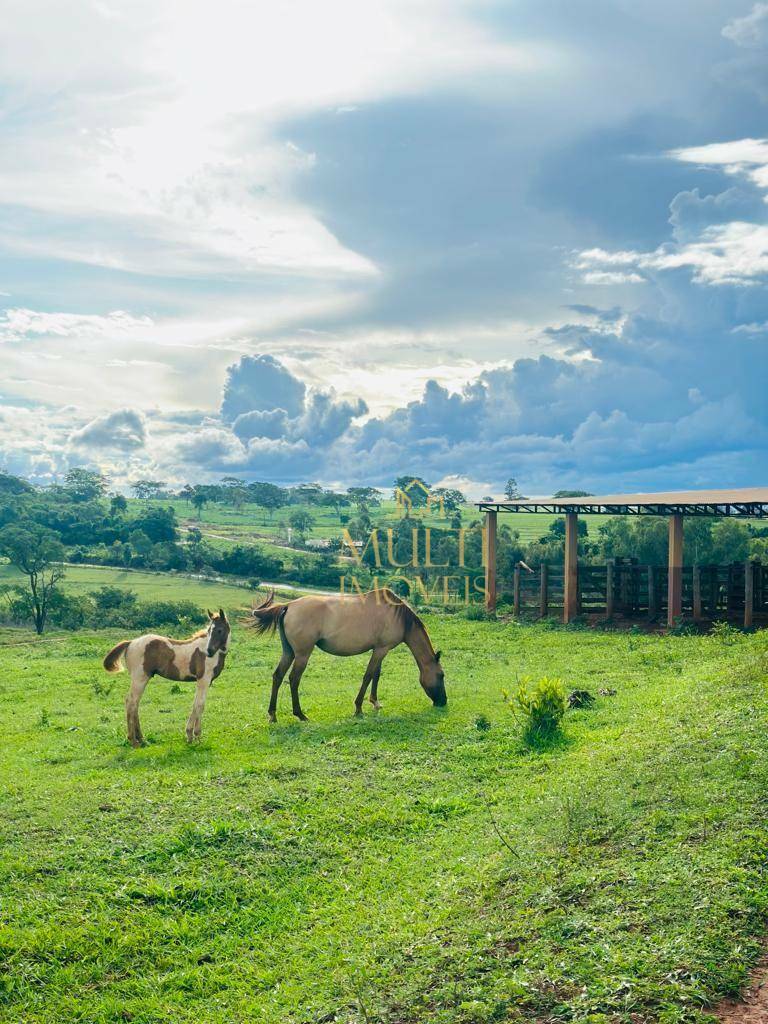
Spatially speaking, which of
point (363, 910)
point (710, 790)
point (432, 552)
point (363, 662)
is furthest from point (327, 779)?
point (432, 552)

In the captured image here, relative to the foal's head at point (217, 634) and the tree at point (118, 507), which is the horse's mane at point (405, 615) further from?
the tree at point (118, 507)

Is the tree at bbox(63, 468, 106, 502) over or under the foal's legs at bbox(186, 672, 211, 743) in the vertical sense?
over

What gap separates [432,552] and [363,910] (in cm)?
4221

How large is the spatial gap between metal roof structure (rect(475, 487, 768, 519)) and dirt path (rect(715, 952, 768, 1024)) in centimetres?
1801

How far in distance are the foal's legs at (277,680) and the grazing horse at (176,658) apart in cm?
125

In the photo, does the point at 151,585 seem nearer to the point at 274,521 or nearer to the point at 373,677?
the point at 373,677

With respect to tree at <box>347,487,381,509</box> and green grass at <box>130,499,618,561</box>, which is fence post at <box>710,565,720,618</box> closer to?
green grass at <box>130,499,618,561</box>

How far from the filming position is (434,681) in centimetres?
1381

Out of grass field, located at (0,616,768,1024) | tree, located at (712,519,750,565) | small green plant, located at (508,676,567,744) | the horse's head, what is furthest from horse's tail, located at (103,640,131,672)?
tree, located at (712,519,750,565)

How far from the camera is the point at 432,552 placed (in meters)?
48.8

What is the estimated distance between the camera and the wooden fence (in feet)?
74.0

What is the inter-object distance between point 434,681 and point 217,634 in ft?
13.3

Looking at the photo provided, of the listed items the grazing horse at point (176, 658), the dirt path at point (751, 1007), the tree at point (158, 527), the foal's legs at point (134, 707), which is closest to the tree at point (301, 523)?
the tree at point (158, 527)

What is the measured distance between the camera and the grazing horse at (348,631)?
13.2 meters
